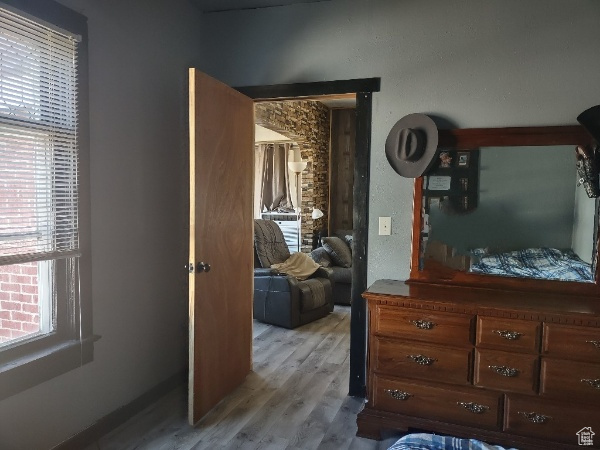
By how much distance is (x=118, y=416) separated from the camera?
99.6 inches

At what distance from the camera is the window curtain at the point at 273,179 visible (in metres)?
7.80

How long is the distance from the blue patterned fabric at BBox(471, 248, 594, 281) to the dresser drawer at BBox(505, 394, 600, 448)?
0.70 metres

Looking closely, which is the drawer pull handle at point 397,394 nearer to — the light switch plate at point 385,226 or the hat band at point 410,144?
the light switch plate at point 385,226

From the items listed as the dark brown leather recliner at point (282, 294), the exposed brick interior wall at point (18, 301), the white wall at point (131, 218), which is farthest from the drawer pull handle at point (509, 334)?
the dark brown leather recliner at point (282, 294)

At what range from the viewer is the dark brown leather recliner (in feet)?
14.8

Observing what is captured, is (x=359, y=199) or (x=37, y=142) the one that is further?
(x=359, y=199)

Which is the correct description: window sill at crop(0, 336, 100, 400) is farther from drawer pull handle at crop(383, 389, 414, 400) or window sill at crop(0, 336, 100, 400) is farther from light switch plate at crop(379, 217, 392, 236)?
light switch plate at crop(379, 217, 392, 236)

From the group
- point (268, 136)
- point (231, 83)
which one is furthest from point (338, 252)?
point (231, 83)

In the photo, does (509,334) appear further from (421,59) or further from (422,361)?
(421,59)

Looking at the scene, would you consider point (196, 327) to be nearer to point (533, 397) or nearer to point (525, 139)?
point (533, 397)

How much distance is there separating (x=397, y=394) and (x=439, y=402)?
0.72 ft

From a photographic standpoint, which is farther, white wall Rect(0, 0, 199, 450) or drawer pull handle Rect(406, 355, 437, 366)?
drawer pull handle Rect(406, 355, 437, 366)

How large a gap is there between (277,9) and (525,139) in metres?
1.81

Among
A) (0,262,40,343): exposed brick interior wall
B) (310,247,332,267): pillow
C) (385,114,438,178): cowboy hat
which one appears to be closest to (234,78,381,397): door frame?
(385,114,438,178): cowboy hat
